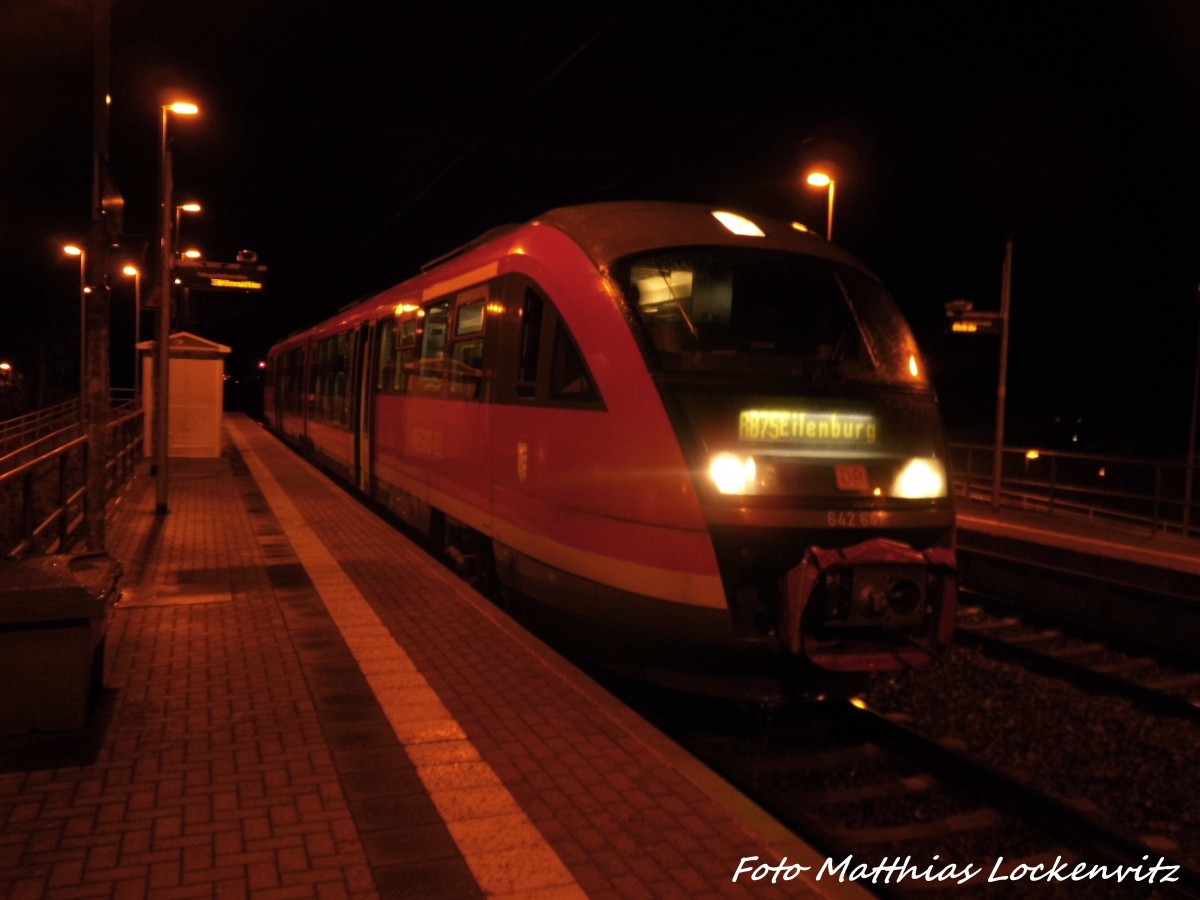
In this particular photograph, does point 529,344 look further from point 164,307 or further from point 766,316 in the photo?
point 164,307

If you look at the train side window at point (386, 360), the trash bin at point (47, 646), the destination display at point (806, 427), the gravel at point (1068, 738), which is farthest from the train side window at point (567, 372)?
the train side window at point (386, 360)

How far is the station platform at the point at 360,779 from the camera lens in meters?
3.91

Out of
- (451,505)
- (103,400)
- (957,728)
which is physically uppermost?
(103,400)

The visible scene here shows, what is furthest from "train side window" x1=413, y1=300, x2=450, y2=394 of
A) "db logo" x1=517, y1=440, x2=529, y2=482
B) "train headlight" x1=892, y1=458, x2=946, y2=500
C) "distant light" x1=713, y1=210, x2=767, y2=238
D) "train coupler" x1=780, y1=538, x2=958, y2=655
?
"train coupler" x1=780, y1=538, x2=958, y2=655

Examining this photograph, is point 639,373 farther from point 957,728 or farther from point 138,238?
point 138,238

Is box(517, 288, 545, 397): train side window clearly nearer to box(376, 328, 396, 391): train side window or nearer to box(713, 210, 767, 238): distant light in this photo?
box(713, 210, 767, 238): distant light

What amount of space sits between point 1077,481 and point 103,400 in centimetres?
1610

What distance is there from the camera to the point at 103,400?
861 centimetres

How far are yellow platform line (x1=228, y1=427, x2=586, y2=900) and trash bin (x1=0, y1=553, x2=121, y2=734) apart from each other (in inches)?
59.1

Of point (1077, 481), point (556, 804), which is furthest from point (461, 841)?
point (1077, 481)

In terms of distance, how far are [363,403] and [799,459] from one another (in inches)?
Result: 369

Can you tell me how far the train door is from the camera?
45.8 ft

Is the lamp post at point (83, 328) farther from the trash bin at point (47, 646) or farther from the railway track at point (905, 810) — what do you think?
the railway track at point (905, 810)

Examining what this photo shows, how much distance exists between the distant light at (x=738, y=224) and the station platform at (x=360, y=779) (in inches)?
118
